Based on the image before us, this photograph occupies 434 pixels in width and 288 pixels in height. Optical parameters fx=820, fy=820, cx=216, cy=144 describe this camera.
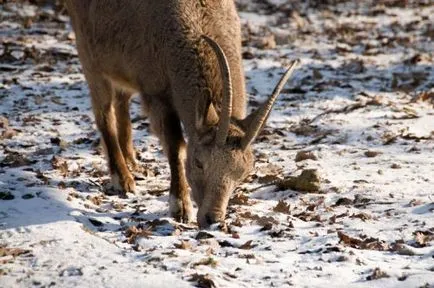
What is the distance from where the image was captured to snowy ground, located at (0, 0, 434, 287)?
593cm

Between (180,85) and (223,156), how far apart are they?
3.21ft

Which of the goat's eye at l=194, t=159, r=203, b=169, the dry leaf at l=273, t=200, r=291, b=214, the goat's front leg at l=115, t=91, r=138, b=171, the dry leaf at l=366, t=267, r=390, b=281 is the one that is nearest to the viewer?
the dry leaf at l=366, t=267, r=390, b=281

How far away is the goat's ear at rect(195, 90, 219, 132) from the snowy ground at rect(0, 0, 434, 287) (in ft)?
2.92

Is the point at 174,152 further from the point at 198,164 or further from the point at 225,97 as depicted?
the point at 225,97

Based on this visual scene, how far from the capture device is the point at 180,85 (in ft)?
24.6

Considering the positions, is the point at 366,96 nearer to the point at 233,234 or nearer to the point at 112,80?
the point at 112,80

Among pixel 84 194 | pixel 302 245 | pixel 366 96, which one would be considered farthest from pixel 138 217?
pixel 366 96

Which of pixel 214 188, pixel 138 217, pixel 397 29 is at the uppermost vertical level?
pixel 214 188

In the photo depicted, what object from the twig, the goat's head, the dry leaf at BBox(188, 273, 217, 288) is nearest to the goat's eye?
the goat's head

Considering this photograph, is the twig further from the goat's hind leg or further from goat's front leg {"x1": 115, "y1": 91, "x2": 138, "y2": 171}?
the goat's hind leg

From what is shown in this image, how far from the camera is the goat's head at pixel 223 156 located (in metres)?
6.77

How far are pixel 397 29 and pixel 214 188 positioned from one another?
1188 cm

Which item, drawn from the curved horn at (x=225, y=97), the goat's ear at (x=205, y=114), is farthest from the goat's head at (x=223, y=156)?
the goat's ear at (x=205, y=114)

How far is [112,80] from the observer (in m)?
8.92
